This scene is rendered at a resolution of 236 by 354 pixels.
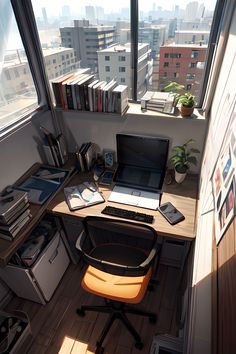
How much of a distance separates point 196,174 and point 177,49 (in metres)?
1.02

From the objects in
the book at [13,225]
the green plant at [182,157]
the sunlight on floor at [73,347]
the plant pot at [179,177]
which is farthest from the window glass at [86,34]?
the sunlight on floor at [73,347]

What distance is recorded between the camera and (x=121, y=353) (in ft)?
5.14

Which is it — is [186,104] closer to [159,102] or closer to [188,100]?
[188,100]

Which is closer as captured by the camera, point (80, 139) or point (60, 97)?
point (60, 97)

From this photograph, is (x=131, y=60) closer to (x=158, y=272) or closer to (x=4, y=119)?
(x=4, y=119)

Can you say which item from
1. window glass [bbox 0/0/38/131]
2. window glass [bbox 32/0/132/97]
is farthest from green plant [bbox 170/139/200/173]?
window glass [bbox 0/0/38/131]

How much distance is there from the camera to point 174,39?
1.64 metres

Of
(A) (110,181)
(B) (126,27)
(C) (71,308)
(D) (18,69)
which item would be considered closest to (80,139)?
(A) (110,181)

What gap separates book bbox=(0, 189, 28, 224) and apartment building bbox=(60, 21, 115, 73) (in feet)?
4.25

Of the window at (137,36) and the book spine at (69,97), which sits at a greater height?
the window at (137,36)

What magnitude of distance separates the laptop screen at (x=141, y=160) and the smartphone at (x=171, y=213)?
0.68 ft

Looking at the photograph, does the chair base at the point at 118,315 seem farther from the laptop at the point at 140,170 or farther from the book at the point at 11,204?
the book at the point at 11,204

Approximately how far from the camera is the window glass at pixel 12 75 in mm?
1607

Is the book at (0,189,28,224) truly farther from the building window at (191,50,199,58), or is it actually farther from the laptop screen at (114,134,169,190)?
the building window at (191,50,199,58)
